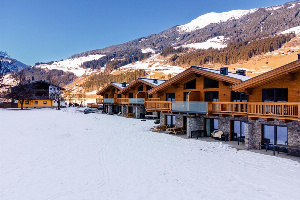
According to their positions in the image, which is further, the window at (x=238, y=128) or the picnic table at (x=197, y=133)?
the picnic table at (x=197, y=133)

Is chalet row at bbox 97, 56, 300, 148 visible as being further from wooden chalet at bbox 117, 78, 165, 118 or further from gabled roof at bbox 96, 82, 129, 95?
gabled roof at bbox 96, 82, 129, 95

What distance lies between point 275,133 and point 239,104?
313cm

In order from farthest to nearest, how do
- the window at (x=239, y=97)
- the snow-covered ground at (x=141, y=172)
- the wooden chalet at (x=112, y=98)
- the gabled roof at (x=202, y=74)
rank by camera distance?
the wooden chalet at (x=112, y=98) → the gabled roof at (x=202, y=74) → the window at (x=239, y=97) → the snow-covered ground at (x=141, y=172)

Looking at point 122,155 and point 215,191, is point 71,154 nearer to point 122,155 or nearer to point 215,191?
point 122,155

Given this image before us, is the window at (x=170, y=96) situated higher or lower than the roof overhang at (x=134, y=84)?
lower

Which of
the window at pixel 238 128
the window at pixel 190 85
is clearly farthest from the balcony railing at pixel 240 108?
the window at pixel 190 85

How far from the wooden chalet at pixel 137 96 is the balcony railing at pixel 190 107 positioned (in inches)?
476

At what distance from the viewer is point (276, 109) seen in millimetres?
13609

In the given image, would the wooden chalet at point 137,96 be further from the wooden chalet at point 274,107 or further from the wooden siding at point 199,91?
the wooden chalet at point 274,107

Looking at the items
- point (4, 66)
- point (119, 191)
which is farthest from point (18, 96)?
point (119, 191)

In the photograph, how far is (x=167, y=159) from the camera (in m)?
12.5

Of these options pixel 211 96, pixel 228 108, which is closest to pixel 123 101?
pixel 211 96

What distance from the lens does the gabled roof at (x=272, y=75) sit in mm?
12377

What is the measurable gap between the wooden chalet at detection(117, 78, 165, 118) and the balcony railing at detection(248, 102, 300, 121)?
1899 centimetres
